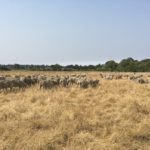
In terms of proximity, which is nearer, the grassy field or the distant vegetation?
the grassy field

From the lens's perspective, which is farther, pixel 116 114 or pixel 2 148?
pixel 116 114

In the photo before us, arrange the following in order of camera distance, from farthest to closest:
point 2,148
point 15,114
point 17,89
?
1. point 17,89
2. point 15,114
3. point 2,148

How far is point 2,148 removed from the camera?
7.16 metres

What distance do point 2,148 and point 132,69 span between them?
78234 millimetres

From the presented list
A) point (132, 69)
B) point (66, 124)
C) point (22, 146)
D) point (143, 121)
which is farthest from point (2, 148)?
point (132, 69)

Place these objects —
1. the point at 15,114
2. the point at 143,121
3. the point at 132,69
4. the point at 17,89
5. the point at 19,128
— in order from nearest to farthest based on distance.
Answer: the point at 19,128 → the point at 143,121 → the point at 15,114 → the point at 17,89 → the point at 132,69

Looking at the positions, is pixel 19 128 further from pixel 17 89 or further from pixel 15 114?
pixel 17 89

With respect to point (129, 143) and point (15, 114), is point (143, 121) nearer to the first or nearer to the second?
point (129, 143)

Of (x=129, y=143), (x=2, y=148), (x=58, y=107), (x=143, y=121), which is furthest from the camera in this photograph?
(x=58, y=107)

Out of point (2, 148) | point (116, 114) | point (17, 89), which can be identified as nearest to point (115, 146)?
point (2, 148)

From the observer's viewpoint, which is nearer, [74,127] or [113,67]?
[74,127]

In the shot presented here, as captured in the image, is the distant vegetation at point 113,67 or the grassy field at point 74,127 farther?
the distant vegetation at point 113,67

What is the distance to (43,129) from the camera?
8742 millimetres

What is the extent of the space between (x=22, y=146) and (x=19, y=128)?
1231 mm
